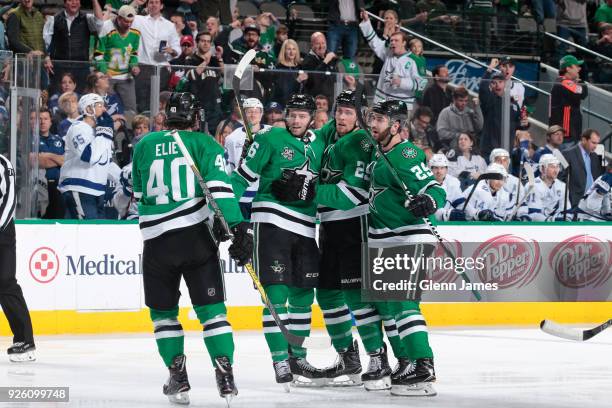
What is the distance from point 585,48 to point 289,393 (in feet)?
33.7

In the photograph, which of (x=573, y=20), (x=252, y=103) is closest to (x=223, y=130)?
(x=252, y=103)

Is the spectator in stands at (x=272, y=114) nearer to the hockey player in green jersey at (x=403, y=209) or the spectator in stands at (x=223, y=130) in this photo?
the spectator in stands at (x=223, y=130)

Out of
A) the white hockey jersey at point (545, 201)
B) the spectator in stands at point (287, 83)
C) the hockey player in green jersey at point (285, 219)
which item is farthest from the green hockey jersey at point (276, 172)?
the white hockey jersey at point (545, 201)

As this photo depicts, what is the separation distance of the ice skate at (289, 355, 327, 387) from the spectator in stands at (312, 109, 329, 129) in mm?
3657

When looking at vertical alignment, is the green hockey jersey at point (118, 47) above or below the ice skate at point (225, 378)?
above

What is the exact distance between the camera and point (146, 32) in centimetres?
1219

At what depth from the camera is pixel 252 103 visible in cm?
1070

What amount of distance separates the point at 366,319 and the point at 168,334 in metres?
1.31

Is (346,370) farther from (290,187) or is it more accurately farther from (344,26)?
(344,26)

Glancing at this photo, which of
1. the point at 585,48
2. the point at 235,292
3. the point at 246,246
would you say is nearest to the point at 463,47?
the point at 585,48

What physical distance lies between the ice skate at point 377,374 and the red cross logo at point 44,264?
366 centimetres

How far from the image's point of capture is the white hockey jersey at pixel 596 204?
11977 millimetres

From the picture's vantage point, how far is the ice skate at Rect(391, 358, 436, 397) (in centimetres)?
702

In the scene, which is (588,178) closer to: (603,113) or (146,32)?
→ (603,113)
